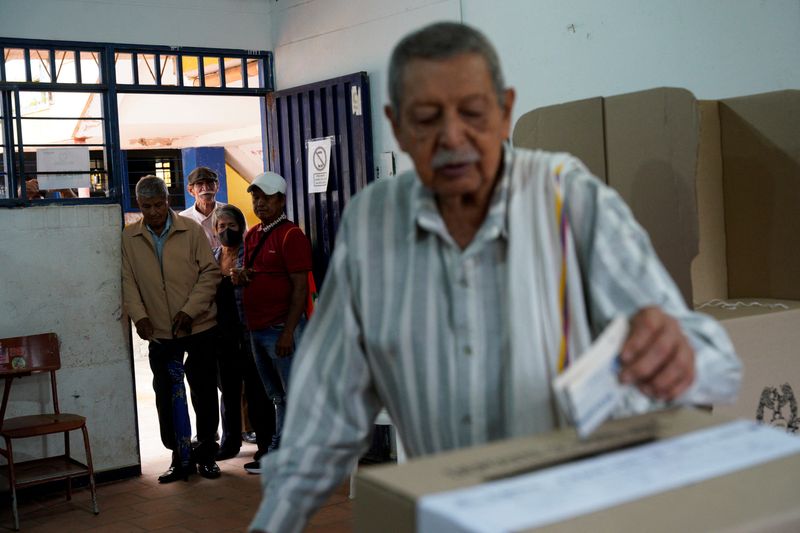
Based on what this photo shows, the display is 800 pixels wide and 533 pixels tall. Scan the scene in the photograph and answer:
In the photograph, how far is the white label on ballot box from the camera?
87cm

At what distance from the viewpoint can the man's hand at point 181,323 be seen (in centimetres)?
588

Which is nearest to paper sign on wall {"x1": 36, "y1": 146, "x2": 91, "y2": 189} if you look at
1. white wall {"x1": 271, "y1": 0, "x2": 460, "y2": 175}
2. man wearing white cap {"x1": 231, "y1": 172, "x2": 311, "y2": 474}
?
man wearing white cap {"x1": 231, "y1": 172, "x2": 311, "y2": 474}

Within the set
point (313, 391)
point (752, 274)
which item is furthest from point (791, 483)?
point (752, 274)

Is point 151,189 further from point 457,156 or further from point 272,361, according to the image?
point 457,156

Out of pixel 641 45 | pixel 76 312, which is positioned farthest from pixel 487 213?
pixel 76 312

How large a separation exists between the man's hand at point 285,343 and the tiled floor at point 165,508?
31.5 inches


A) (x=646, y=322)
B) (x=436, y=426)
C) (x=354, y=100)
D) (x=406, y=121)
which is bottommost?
(x=436, y=426)

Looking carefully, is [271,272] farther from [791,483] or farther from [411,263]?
[791,483]

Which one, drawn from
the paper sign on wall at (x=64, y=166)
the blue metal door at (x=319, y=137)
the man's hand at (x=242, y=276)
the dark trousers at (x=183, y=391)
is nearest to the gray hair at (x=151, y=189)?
the paper sign on wall at (x=64, y=166)

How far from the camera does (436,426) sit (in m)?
1.36

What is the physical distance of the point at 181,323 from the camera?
5879 mm

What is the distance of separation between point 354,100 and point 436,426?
194 inches

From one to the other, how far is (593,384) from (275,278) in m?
5.00

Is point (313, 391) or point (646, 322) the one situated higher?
point (646, 322)
